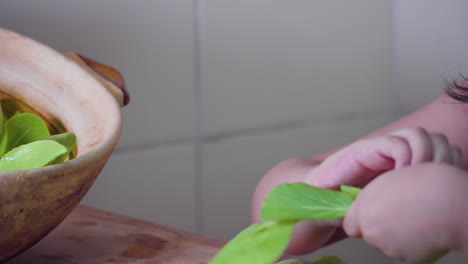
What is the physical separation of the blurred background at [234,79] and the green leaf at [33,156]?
0.17m

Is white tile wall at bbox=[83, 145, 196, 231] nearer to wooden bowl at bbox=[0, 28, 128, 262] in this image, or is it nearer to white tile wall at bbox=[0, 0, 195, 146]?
white tile wall at bbox=[0, 0, 195, 146]

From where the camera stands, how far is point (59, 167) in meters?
0.17

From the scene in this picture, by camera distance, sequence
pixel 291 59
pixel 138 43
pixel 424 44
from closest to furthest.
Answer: pixel 138 43
pixel 291 59
pixel 424 44

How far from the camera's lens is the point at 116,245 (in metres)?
0.22

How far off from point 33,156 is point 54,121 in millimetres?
47

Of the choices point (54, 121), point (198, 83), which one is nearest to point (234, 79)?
point (198, 83)

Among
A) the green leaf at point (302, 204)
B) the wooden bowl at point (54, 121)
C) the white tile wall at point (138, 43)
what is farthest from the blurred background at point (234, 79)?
the green leaf at point (302, 204)

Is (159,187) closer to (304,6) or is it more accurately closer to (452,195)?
(304,6)

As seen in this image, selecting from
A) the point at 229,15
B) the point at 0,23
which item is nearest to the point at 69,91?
the point at 0,23

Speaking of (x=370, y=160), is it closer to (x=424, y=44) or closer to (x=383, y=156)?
(x=383, y=156)

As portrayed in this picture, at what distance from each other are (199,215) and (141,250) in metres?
0.27

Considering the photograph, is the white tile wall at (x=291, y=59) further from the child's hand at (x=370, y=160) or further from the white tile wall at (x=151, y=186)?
the child's hand at (x=370, y=160)

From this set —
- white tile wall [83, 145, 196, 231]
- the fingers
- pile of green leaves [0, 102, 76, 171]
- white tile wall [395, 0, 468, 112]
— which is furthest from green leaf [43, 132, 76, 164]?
white tile wall [395, 0, 468, 112]

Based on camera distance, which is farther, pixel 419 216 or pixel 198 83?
pixel 198 83
